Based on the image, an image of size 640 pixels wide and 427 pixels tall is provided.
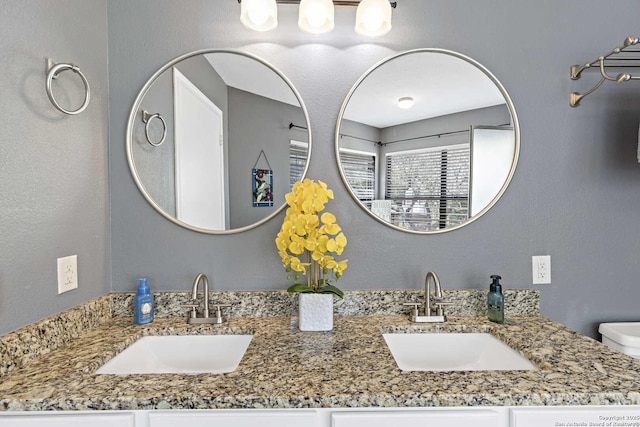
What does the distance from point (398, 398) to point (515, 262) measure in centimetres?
94

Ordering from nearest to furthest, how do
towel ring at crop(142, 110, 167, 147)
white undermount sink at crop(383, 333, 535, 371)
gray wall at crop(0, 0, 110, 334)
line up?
gray wall at crop(0, 0, 110, 334), white undermount sink at crop(383, 333, 535, 371), towel ring at crop(142, 110, 167, 147)

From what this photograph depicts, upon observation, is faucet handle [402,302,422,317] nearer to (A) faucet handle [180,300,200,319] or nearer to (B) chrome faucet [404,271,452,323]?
(B) chrome faucet [404,271,452,323]

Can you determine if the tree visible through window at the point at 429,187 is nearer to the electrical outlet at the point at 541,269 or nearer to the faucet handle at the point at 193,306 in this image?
the electrical outlet at the point at 541,269

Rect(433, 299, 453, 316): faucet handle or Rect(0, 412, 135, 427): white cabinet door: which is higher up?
Rect(433, 299, 453, 316): faucet handle

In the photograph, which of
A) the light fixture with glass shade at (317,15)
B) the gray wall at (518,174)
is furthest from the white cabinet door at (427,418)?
the light fixture with glass shade at (317,15)

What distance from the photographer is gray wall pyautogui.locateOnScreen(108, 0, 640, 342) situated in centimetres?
149

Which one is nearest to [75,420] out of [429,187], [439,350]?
[439,350]

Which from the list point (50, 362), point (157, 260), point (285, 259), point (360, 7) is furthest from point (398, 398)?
point (360, 7)

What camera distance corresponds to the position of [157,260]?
148 centimetres

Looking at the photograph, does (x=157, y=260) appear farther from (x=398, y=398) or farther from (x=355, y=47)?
(x=355, y=47)

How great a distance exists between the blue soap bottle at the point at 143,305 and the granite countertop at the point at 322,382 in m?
0.19

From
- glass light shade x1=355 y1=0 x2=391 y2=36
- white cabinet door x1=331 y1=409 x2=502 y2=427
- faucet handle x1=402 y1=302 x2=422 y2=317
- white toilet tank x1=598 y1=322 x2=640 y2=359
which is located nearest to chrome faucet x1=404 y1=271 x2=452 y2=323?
faucet handle x1=402 y1=302 x2=422 y2=317

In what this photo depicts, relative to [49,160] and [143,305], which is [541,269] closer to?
[143,305]

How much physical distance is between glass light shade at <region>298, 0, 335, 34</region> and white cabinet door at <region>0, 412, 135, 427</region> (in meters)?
1.38
